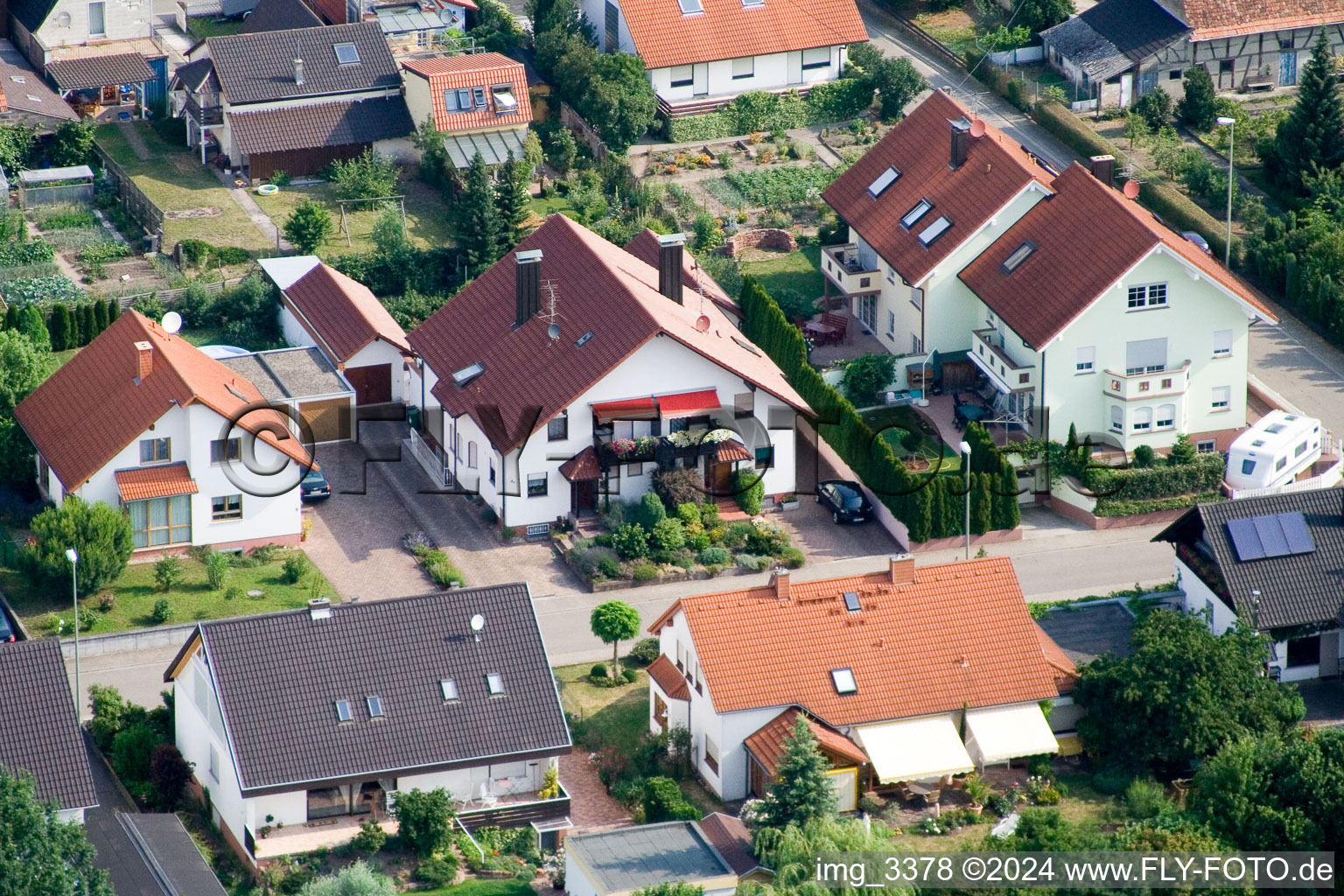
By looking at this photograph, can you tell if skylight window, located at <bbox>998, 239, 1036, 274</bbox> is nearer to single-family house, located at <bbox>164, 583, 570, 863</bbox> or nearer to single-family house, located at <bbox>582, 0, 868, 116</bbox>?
single-family house, located at <bbox>582, 0, 868, 116</bbox>

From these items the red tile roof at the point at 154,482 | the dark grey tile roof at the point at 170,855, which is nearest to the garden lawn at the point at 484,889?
the dark grey tile roof at the point at 170,855

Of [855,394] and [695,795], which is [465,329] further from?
[695,795]

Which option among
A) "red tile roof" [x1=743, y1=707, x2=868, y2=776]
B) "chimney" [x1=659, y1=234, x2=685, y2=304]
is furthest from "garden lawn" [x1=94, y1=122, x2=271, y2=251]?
"red tile roof" [x1=743, y1=707, x2=868, y2=776]

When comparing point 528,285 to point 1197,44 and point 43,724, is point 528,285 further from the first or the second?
point 1197,44

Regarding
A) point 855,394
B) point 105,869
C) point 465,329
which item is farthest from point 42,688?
point 855,394

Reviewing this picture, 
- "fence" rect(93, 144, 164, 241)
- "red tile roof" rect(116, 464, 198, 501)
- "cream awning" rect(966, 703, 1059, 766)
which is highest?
"fence" rect(93, 144, 164, 241)
